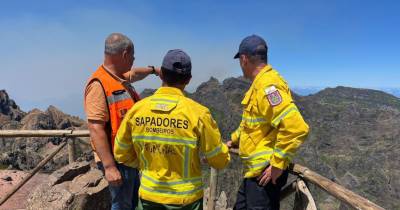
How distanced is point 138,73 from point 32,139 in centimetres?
5525

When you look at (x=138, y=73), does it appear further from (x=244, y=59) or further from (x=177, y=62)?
(x=177, y=62)

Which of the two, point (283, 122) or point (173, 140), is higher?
point (283, 122)

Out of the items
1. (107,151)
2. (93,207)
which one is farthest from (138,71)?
(93,207)

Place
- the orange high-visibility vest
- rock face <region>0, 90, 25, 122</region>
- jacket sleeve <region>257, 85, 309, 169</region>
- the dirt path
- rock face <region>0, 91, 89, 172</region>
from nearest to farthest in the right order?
jacket sleeve <region>257, 85, 309, 169</region>, the orange high-visibility vest, the dirt path, rock face <region>0, 91, 89, 172</region>, rock face <region>0, 90, 25, 122</region>

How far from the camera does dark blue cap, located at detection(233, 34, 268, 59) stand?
416cm

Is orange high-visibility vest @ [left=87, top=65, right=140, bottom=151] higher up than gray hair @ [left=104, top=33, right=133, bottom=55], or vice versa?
gray hair @ [left=104, top=33, right=133, bottom=55]

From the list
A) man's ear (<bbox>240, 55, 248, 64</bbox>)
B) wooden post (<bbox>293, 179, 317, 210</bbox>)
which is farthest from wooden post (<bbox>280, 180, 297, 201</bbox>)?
man's ear (<bbox>240, 55, 248, 64</bbox>)

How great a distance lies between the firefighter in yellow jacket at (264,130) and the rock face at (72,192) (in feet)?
9.93

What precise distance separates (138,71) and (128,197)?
1.51m

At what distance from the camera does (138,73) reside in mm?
4949

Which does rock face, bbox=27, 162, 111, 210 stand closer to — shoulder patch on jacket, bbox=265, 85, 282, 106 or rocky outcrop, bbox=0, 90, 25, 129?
shoulder patch on jacket, bbox=265, 85, 282, 106

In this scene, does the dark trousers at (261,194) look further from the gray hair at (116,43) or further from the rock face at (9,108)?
the rock face at (9,108)

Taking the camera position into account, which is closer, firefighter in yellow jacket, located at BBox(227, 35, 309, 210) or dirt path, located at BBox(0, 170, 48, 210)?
firefighter in yellow jacket, located at BBox(227, 35, 309, 210)

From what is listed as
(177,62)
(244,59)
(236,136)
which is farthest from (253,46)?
(236,136)
